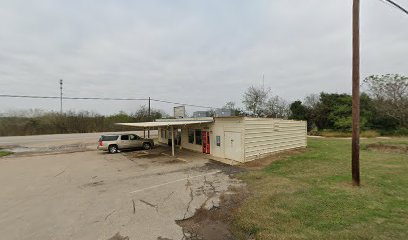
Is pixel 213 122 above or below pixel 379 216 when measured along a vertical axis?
above

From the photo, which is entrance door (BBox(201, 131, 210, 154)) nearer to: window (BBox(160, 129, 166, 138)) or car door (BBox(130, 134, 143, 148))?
car door (BBox(130, 134, 143, 148))

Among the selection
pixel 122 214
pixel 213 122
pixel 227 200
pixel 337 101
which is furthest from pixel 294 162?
pixel 337 101

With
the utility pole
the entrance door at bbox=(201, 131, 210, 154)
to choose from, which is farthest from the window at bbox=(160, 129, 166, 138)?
the utility pole

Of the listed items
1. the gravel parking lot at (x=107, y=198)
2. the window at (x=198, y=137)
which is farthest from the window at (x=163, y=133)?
the gravel parking lot at (x=107, y=198)

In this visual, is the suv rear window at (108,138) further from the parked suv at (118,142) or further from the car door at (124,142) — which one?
the car door at (124,142)

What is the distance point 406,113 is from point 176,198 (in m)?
34.7

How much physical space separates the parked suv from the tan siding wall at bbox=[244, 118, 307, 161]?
11475 mm

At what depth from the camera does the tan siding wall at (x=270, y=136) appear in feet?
46.5

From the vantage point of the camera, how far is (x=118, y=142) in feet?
65.7

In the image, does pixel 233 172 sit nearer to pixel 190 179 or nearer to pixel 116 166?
pixel 190 179

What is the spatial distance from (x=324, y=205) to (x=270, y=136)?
30.3 ft

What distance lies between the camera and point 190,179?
34.7 feet

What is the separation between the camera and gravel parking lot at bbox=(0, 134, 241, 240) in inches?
229

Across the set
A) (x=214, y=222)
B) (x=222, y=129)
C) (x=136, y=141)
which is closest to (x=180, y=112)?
(x=136, y=141)
